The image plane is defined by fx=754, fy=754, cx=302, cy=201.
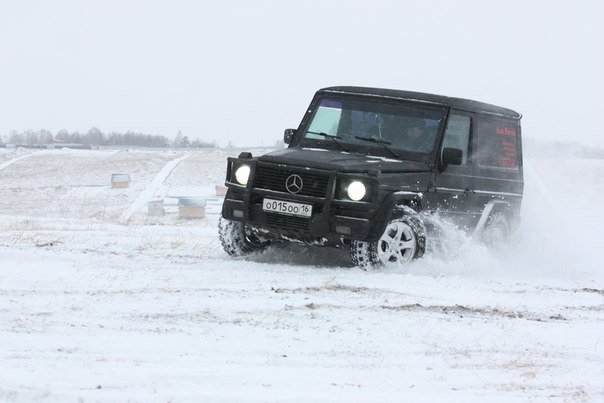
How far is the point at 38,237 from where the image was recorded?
31.8 feet

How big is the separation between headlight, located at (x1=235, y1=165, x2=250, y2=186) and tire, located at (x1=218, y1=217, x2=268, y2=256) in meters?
0.54

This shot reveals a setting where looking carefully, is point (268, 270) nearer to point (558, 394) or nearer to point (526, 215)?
point (558, 394)

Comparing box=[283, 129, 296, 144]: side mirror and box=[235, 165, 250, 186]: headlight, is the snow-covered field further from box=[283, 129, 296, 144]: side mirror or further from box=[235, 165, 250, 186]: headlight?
box=[283, 129, 296, 144]: side mirror

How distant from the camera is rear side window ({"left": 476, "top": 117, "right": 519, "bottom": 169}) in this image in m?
9.52

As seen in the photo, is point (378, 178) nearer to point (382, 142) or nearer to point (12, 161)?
point (382, 142)

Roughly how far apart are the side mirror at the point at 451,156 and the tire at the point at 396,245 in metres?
1.06

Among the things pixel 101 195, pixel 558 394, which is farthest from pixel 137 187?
pixel 558 394

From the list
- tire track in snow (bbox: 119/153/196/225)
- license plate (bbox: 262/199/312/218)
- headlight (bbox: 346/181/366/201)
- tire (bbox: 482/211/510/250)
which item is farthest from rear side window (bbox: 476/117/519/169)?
tire track in snow (bbox: 119/153/196/225)

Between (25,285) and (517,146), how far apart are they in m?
7.21

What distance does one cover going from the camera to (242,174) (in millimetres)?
7957

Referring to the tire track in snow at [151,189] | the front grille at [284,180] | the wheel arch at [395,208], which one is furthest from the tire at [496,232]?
the tire track in snow at [151,189]

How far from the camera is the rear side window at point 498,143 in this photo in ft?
31.2

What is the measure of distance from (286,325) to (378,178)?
9.25 ft

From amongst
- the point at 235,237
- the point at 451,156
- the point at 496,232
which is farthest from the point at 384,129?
the point at 496,232
